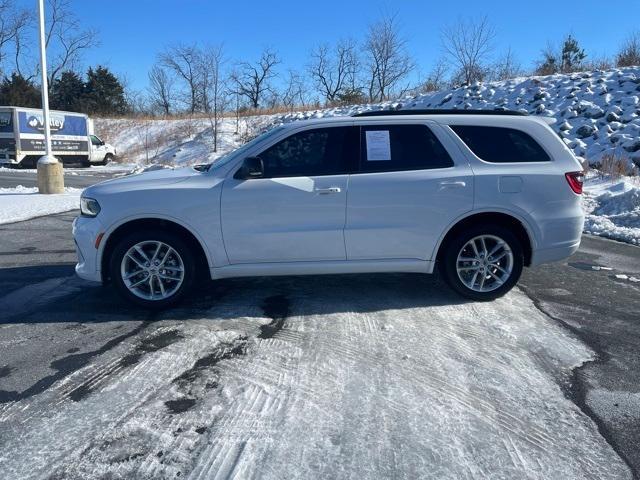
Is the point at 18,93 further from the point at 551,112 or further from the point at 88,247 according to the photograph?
the point at 88,247

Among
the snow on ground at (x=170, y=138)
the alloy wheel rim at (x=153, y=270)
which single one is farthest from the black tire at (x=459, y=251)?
the snow on ground at (x=170, y=138)

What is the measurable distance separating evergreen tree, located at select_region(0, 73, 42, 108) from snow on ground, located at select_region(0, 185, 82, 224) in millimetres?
32211

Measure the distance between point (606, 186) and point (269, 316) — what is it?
34.3 ft

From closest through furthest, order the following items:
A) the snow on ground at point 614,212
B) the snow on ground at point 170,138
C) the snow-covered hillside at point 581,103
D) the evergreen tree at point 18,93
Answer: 1. the snow on ground at point 614,212
2. the snow-covered hillside at point 581,103
3. the snow on ground at point 170,138
4. the evergreen tree at point 18,93

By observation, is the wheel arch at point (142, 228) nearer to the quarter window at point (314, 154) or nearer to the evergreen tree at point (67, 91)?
the quarter window at point (314, 154)

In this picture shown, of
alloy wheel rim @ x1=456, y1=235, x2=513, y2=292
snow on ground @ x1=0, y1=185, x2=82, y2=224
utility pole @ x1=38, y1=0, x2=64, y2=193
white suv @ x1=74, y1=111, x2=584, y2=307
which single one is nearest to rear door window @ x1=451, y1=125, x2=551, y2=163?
white suv @ x1=74, y1=111, x2=584, y2=307

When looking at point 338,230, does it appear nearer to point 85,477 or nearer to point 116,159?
point 85,477

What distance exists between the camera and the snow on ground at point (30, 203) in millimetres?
10062

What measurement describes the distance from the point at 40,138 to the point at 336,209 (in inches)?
960

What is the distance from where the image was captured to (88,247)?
15.5ft

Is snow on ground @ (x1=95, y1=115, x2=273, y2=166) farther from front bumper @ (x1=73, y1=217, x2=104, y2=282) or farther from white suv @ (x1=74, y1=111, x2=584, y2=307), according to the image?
white suv @ (x1=74, y1=111, x2=584, y2=307)

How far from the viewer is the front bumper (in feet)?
15.5

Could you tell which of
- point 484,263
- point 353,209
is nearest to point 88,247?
point 353,209

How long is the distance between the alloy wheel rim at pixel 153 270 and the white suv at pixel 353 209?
0.4 inches
